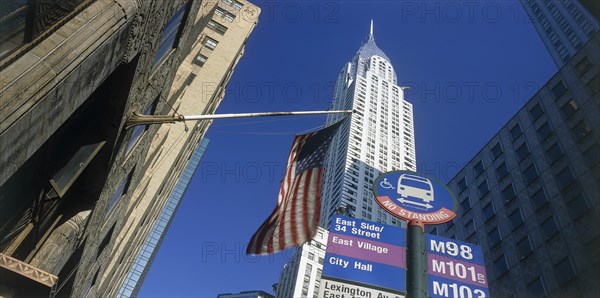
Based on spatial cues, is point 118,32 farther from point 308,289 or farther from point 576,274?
point 308,289

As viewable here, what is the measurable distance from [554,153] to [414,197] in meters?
34.6

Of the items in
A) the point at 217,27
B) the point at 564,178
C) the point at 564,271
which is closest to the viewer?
the point at 217,27

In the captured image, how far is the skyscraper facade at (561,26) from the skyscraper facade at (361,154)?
54670 mm

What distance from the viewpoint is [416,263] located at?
38.0 ft

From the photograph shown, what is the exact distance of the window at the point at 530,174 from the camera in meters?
42.8

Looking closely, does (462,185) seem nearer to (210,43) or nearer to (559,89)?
(559,89)

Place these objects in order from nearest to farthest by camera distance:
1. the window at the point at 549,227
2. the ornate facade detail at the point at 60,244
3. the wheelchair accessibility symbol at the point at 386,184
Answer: the ornate facade detail at the point at 60,244
the wheelchair accessibility symbol at the point at 386,184
the window at the point at 549,227

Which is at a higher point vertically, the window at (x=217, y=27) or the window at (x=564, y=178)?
the window at (x=564, y=178)

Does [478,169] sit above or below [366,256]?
above

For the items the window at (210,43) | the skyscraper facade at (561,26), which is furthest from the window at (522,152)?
the skyscraper facade at (561,26)

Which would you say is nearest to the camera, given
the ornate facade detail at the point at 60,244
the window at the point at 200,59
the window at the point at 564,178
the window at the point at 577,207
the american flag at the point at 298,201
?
the ornate facade detail at the point at 60,244

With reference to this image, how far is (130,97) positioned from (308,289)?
281 ft

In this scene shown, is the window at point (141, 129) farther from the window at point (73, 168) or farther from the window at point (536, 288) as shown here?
the window at point (536, 288)

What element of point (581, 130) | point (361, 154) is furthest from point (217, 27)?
point (361, 154)
